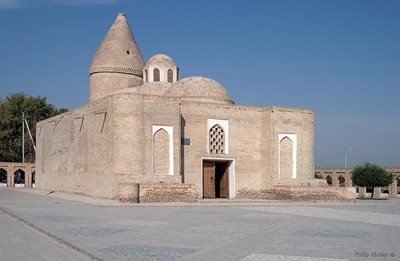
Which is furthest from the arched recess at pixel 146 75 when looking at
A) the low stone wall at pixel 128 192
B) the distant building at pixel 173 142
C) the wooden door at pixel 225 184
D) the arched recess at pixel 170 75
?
the low stone wall at pixel 128 192

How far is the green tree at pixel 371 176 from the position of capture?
132 ft

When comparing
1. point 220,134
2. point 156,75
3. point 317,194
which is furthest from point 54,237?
point 156,75

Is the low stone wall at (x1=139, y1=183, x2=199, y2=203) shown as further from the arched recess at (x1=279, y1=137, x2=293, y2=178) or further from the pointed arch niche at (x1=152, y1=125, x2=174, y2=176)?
the arched recess at (x1=279, y1=137, x2=293, y2=178)

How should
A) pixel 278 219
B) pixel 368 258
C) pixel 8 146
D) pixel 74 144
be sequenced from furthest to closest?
pixel 8 146 → pixel 74 144 → pixel 278 219 → pixel 368 258

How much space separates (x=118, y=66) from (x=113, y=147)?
1179 cm

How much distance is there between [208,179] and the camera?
2800cm

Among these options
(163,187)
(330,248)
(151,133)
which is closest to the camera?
(330,248)

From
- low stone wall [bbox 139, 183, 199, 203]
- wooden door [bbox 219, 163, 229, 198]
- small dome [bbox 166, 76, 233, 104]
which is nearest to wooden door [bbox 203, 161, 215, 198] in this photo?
wooden door [bbox 219, 163, 229, 198]

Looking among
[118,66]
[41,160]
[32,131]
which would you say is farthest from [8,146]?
[118,66]

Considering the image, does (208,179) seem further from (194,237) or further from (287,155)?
(194,237)

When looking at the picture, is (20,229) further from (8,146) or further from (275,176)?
(8,146)

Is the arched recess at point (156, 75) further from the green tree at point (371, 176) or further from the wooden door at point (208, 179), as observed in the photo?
the green tree at point (371, 176)

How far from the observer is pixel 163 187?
2292cm

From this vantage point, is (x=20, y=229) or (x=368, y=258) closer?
(x=368, y=258)
